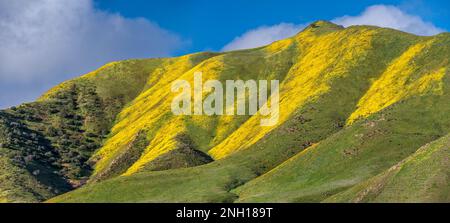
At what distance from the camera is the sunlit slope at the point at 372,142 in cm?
11469

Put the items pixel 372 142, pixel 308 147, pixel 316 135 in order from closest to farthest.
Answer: pixel 372 142 → pixel 308 147 → pixel 316 135

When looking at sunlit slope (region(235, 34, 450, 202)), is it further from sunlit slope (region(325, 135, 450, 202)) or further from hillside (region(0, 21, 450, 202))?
sunlit slope (region(325, 135, 450, 202))

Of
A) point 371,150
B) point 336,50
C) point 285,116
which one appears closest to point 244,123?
point 285,116

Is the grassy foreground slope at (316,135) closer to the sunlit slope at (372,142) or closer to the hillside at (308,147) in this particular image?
the sunlit slope at (372,142)

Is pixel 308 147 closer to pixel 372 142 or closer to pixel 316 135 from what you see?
pixel 316 135

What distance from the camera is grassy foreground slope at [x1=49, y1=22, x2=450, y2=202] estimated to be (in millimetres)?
120312

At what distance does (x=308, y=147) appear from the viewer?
140 meters

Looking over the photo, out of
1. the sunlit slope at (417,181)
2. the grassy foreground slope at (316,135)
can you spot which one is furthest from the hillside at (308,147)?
the grassy foreground slope at (316,135)

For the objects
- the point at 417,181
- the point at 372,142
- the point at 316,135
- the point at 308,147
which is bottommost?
the point at 417,181

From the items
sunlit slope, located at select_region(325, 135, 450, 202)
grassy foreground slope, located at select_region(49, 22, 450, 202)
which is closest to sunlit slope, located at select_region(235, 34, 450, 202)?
grassy foreground slope, located at select_region(49, 22, 450, 202)

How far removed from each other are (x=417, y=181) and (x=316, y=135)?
62.1 meters

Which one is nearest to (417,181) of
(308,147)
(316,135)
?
(308,147)

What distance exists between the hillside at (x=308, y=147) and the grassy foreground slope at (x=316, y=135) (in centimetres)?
30
